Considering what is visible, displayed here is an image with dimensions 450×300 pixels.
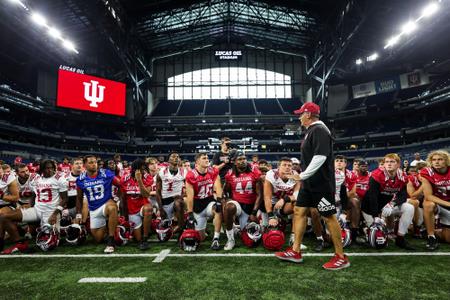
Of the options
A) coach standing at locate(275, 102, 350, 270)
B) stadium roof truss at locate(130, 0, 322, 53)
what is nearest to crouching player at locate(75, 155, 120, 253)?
coach standing at locate(275, 102, 350, 270)

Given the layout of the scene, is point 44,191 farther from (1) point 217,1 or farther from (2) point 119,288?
(1) point 217,1

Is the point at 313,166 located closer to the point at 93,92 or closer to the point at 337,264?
the point at 337,264

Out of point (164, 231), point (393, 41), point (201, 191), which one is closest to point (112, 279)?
point (164, 231)

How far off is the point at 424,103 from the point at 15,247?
37708 millimetres

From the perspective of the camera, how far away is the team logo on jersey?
25.2 m

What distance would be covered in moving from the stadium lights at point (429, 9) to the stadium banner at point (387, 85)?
14.4 meters

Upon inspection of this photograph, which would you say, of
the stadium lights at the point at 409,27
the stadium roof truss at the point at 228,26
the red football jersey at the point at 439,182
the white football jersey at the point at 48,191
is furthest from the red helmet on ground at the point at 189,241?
the stadium lights at the point at 409,27

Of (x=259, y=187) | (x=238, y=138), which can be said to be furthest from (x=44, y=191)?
(x=238, y=138)

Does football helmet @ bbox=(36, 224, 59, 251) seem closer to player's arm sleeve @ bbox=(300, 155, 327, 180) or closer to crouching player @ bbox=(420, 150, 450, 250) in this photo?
player's arm sleeve @ bbox=(300, 155, 327, 180)

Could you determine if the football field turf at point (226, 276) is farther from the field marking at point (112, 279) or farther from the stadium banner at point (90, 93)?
the stadium banner at point (90, 93)

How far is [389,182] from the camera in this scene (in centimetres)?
474

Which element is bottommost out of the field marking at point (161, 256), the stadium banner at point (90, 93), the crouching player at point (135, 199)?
the field marking at point (161, 256)

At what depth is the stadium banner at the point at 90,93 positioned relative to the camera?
23.8 metres

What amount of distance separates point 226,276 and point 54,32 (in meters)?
25.4
